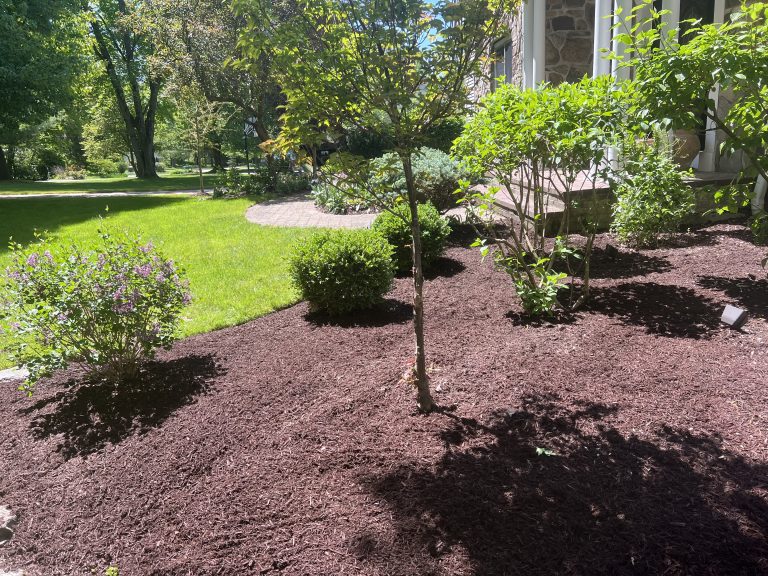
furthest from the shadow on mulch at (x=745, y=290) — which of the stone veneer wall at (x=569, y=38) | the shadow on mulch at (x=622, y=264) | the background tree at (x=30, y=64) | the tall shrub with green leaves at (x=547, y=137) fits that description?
the background tree at (x=30, y=64)

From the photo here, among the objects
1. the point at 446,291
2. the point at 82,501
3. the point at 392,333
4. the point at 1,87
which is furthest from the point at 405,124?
the point at 1,87

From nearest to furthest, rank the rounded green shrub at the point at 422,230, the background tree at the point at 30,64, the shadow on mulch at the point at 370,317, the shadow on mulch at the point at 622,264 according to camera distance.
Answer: the shadow on mulch at the point at 370,317
the shadow on mulch at the point at 622,264
the rounded green shrub at the point at 422,230
the background tree at the point at 30,64

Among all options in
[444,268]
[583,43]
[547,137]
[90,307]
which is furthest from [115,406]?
[583,43]

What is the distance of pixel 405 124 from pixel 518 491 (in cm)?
178

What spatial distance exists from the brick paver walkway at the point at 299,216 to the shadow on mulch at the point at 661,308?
5.43 m

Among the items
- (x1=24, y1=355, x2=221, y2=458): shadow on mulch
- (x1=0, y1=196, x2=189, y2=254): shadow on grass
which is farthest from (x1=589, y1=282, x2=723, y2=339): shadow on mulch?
(x1=0, y1=196, x2=189, y2=254): shadow on grass

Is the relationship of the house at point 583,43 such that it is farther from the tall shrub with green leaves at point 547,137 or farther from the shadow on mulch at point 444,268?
the tall shrub with green leaves at point 547,137

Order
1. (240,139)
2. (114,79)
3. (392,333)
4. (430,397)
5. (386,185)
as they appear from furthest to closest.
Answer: (240,139), (114,79), (392,333), (430,397), (386,185)

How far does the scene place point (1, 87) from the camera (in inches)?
567

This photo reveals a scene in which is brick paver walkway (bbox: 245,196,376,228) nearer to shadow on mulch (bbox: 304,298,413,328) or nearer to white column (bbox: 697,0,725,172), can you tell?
shadow on mulch (bbox: 304,298,413,328)

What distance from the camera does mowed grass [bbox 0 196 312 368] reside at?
5445mm

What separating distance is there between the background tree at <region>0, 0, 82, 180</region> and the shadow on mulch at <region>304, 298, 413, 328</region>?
14143 mm

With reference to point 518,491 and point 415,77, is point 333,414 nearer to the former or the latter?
point 518,491

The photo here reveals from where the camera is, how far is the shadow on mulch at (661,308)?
3805mm
